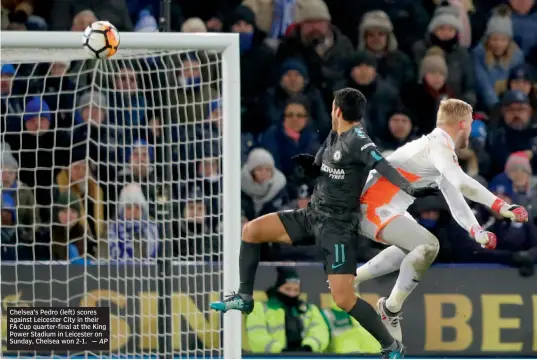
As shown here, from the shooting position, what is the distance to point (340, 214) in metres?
9.19

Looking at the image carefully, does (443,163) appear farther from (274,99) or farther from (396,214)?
(274,99)

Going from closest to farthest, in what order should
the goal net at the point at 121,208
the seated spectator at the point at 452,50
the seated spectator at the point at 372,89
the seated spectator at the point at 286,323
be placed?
the goal net at the point at 121,208 < the seated spectator at the point at 286,323 < the seated spectator at the point at 372,89 < the seated spectator at the point at 452,50

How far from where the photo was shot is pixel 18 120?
39.3ft

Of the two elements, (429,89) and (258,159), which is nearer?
(258,159)

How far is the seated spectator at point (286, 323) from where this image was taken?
11656 millimetres

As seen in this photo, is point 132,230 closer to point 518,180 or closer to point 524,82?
point 518,180

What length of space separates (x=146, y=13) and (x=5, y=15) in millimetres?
1185

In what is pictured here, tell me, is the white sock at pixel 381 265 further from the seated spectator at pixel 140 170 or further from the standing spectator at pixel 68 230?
the standing spectator at pixel 68 230

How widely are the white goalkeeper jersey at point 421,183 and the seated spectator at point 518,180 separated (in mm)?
3062

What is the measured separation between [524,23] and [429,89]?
1223 millimetres

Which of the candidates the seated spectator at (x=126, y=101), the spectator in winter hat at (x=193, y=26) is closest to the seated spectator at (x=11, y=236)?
the seated spectator at (x=126, y=101)

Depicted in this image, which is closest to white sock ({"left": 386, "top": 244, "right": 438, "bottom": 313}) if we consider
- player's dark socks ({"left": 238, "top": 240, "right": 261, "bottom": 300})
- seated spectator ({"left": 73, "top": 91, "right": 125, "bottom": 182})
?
player's dark socks ({"left": 238, "top": 240, "right": 261, "bottom": 300})

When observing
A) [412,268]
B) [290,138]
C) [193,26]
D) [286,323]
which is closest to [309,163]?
[412,268]

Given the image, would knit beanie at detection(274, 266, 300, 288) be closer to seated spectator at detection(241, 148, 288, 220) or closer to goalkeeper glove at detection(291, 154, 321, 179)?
seated spectator at detection(241, 148, 288, 220)
